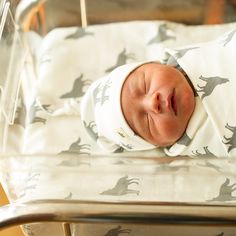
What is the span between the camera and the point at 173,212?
710mm

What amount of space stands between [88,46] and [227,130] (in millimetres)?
468

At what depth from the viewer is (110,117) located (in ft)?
3.28

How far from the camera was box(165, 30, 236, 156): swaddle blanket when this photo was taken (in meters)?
0.95

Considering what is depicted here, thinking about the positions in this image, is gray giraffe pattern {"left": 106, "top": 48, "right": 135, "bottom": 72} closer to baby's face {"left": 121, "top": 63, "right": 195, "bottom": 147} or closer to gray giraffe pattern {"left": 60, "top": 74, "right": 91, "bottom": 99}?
gray giraffe pattern {"left": 60, "top": 74, "right": 91, "bottom": 99}

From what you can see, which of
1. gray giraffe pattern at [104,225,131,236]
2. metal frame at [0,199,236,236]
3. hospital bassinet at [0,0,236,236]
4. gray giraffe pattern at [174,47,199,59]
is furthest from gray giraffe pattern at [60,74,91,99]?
metal frame at [0,199,236,236]

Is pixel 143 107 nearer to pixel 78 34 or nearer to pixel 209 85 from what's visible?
pixel 209 85

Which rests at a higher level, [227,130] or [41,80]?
[41,80]

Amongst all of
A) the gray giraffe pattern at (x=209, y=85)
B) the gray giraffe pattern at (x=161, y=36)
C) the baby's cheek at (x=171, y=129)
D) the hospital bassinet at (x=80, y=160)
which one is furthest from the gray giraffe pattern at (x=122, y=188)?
the gray giraffe pattern at (x=161, y=36)

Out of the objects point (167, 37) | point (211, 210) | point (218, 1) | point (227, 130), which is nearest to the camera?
point (211, 210)

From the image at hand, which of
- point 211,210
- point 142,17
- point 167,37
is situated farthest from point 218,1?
point 211,210

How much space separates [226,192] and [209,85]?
0.21 metres

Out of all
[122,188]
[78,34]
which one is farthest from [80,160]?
[78,34]

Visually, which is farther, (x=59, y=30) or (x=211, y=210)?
(x=59, y=30)

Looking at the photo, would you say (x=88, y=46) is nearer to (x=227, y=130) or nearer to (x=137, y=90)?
(x=137, y=90)
